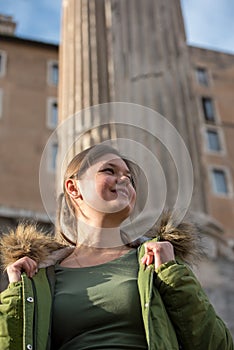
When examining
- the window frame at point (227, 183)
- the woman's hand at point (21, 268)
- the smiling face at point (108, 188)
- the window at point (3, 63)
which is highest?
the window at point (3, 63)

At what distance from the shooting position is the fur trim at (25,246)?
244 centimetres

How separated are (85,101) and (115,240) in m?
4.71

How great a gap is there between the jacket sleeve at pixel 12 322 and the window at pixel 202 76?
22.6m

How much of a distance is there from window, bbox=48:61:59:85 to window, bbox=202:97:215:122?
222 inches

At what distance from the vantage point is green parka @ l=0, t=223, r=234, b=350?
212 cm

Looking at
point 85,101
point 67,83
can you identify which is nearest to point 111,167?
point 85,101

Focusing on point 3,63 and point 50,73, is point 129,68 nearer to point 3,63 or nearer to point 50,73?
point 50,73

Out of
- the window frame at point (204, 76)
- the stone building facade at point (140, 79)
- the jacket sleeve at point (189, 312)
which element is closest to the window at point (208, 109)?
the window frame at point (204, 76)

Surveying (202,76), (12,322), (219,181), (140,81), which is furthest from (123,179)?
(202,76)

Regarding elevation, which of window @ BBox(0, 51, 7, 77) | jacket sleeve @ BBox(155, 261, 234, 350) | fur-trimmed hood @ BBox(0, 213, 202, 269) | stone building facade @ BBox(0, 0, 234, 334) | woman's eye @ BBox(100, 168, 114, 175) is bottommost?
jacket sleeve @ BBox(155, 261, 234, 350)

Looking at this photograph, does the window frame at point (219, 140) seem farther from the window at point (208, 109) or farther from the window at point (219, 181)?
the window at point (219, 181)

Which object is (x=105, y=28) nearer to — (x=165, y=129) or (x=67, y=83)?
(x=67, y=83)

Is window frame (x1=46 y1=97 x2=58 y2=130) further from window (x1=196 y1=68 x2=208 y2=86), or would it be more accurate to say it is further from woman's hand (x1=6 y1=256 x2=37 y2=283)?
woman's hand (x1=6 y1=256 x2=37 y2=283)

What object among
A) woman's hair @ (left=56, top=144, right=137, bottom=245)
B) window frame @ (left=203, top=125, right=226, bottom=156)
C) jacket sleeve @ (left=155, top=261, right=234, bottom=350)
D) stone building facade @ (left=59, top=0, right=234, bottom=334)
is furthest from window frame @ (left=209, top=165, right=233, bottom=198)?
jacket sleeve @ (left=155, top=261, right=234, bottom=350)
